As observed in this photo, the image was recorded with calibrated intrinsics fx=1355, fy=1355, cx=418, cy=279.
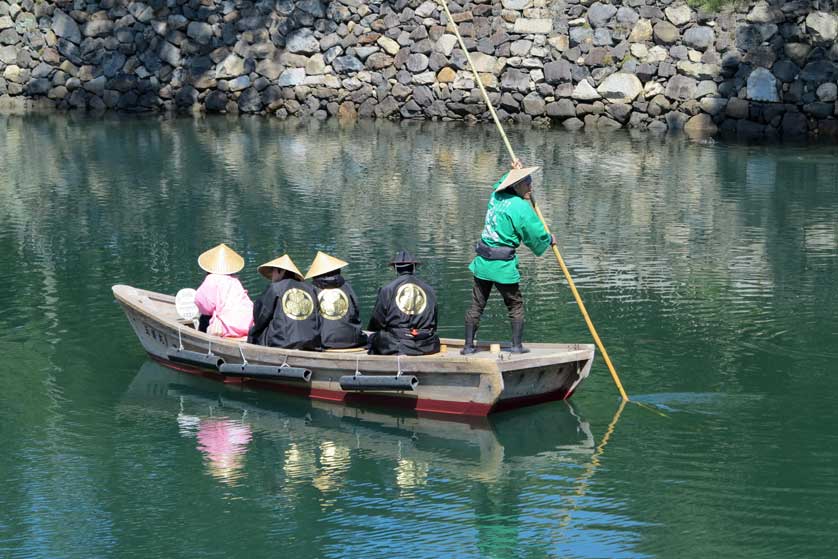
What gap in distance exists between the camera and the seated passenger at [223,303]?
441 inches

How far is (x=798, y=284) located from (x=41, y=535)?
894cm

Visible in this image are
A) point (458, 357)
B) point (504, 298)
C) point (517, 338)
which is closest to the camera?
point (458, 357)

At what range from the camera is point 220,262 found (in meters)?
11.4

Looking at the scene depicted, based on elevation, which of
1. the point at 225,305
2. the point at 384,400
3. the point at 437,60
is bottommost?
the point at 384,400

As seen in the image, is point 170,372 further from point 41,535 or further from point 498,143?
point 498,143

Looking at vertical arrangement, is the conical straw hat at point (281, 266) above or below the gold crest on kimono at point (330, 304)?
above

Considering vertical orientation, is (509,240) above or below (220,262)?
above

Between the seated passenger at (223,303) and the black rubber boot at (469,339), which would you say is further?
the seated passenger at (223,303)

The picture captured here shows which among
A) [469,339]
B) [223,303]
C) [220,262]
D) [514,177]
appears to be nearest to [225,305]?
[223,303]

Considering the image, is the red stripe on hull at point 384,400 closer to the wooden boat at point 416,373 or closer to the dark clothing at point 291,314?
the wooden boat at point 416,373

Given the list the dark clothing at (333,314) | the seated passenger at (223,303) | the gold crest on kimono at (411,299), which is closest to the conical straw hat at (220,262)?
the seated passenger at (223,303)

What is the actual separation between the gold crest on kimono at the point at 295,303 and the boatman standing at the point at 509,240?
1290 mm

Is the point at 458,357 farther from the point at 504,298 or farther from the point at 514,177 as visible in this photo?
the point at 514,177

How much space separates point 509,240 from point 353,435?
6.24ft
